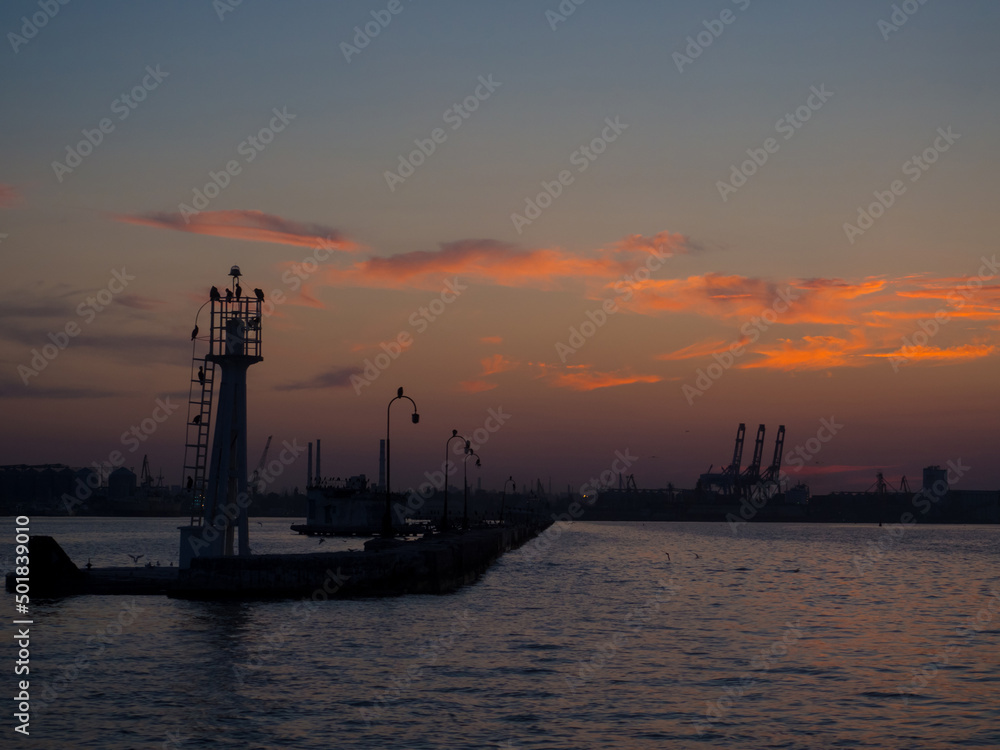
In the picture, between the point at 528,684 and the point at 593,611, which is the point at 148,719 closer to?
the point at 528,684

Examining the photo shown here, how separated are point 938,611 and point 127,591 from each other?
119 feet

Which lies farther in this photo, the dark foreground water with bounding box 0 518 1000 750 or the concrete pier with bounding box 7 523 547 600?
the concrete pier with bounding box 7 523 547 600

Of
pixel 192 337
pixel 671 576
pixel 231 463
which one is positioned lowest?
pixel 671 576

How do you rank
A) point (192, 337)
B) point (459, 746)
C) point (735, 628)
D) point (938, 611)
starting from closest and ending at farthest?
1. point (459, 746)
2. point (735, 628)
3. point (192, 337)
4. point (938, 611)

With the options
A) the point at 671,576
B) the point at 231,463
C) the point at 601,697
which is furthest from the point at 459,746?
the point at 671,576

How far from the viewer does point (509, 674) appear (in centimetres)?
2625

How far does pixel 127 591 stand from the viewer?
43344 millimetres

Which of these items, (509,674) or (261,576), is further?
(261,576)

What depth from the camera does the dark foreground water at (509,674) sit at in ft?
65.9

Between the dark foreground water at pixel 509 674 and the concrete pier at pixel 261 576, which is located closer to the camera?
the dark foreground water at pixel 509 674

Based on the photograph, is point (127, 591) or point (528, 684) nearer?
point (528, 684)

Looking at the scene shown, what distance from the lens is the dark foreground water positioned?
20.1m

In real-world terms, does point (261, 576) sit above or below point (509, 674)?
above

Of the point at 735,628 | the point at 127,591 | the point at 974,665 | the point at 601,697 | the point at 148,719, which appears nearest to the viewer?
the point at 148,719
